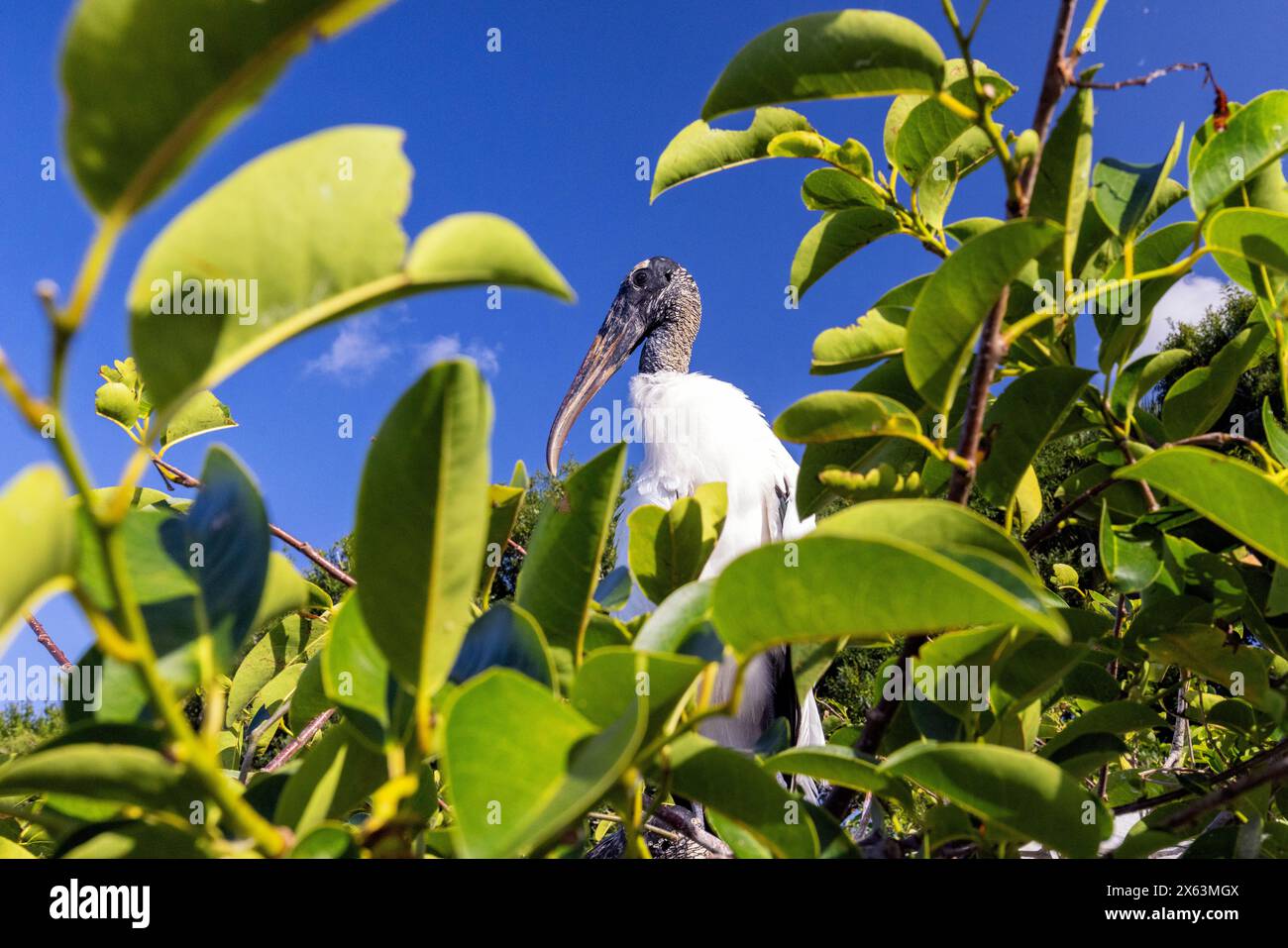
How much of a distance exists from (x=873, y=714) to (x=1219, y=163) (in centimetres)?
63

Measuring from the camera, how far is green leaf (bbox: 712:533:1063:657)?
395mm

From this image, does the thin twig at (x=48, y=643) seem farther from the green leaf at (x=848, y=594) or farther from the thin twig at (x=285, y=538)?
the green leaf at (x=848, y=594)

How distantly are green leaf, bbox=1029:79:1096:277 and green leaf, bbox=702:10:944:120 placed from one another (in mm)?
124

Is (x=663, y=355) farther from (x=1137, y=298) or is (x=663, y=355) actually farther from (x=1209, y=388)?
(x=1137, y=298)

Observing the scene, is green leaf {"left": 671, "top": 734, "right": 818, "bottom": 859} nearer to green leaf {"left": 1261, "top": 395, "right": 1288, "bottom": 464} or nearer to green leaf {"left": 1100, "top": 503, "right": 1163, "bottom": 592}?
green leaf {"left": 1100, "top": 503, "right": 1163, "bottom": 592}

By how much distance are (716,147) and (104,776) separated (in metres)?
0.93

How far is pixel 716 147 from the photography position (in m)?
1.07

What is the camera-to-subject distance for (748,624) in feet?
1.49

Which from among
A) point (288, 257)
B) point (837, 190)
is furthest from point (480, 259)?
point (837, 190)

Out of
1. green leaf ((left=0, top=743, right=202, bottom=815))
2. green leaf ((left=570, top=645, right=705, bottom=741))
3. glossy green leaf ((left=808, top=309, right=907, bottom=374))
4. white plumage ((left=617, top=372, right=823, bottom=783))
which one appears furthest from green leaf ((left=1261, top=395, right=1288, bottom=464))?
white plumage ((left=617, top=372, right=823, bottom=783))

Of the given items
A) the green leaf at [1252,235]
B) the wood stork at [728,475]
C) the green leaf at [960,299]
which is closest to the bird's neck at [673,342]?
the wood stork at [728,475]

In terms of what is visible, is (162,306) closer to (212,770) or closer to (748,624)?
(212,770)
